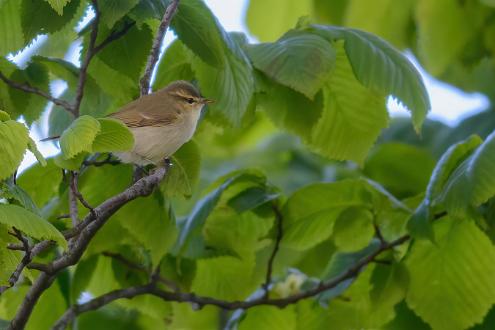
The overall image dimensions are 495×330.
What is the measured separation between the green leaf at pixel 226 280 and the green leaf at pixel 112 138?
1676mm

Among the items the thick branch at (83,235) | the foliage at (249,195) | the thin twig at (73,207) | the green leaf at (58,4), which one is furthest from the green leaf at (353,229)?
the green leaf at (58,4)

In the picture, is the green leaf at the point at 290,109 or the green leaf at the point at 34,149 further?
the green leaf at the point at 290,109

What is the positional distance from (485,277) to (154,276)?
4.57 feet

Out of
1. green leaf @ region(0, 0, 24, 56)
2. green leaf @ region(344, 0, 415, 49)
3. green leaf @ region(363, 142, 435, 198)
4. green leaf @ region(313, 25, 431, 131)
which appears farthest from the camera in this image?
green leaf @ region(363, 142, 435, 198)

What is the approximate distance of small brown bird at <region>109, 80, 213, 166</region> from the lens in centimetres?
429

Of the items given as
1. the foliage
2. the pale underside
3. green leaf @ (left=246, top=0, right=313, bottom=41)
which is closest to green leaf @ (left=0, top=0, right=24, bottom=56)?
the foliage

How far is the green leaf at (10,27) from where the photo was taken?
3689 millimetres

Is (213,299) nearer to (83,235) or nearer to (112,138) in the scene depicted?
(83,235)

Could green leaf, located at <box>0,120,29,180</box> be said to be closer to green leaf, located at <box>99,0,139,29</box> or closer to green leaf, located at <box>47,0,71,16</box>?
green leaf, located at <box>47,0,71,16</box>

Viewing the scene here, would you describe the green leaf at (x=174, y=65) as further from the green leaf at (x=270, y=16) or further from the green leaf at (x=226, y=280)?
the green leaf at (x=270, y=16)

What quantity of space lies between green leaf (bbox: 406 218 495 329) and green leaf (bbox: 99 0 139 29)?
1639 millimetres

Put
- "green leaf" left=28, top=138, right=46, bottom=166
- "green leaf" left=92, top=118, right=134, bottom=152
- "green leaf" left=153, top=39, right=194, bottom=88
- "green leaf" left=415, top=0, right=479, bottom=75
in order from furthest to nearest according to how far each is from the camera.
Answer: "green leaf" left=415, top=0, right=479, bottom=75, "green leaf" left=153, top=39, right=194, bottom=88, "green leaf" left=92, top=118, right=134, bottom=152, "green leaf" left=28, top=138, right=46, bottom=166

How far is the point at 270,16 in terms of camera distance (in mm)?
6410

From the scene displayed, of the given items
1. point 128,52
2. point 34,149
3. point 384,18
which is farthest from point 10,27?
point 384,18
